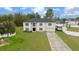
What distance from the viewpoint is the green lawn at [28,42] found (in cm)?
334

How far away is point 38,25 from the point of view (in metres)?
3.48

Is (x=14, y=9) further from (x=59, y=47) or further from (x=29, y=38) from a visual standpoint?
(x=59, y=47)

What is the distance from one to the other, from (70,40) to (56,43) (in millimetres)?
224

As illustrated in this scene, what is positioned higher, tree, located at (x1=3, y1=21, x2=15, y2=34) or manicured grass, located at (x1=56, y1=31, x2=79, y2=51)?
tree, located at (x1=3, y1=21, x2=15, y2=34)

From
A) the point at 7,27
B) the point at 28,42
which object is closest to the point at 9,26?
the point at 7,27

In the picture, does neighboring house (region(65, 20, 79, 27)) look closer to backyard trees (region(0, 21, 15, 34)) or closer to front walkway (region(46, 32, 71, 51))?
front walkway (region(46, 32, 71, 51))

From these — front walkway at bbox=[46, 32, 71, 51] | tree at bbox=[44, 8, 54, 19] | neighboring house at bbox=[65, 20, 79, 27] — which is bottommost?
front walkway at bbox=[46, 32, 71, 51]

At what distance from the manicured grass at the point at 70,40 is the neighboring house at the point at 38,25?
16cm

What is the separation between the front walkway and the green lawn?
66mm

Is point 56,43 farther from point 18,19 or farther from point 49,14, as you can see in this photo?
point 18,19

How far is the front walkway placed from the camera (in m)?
3.35

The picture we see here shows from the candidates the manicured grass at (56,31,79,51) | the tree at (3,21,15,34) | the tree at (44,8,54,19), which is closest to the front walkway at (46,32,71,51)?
the manicured grass at (56,31,79,51)
